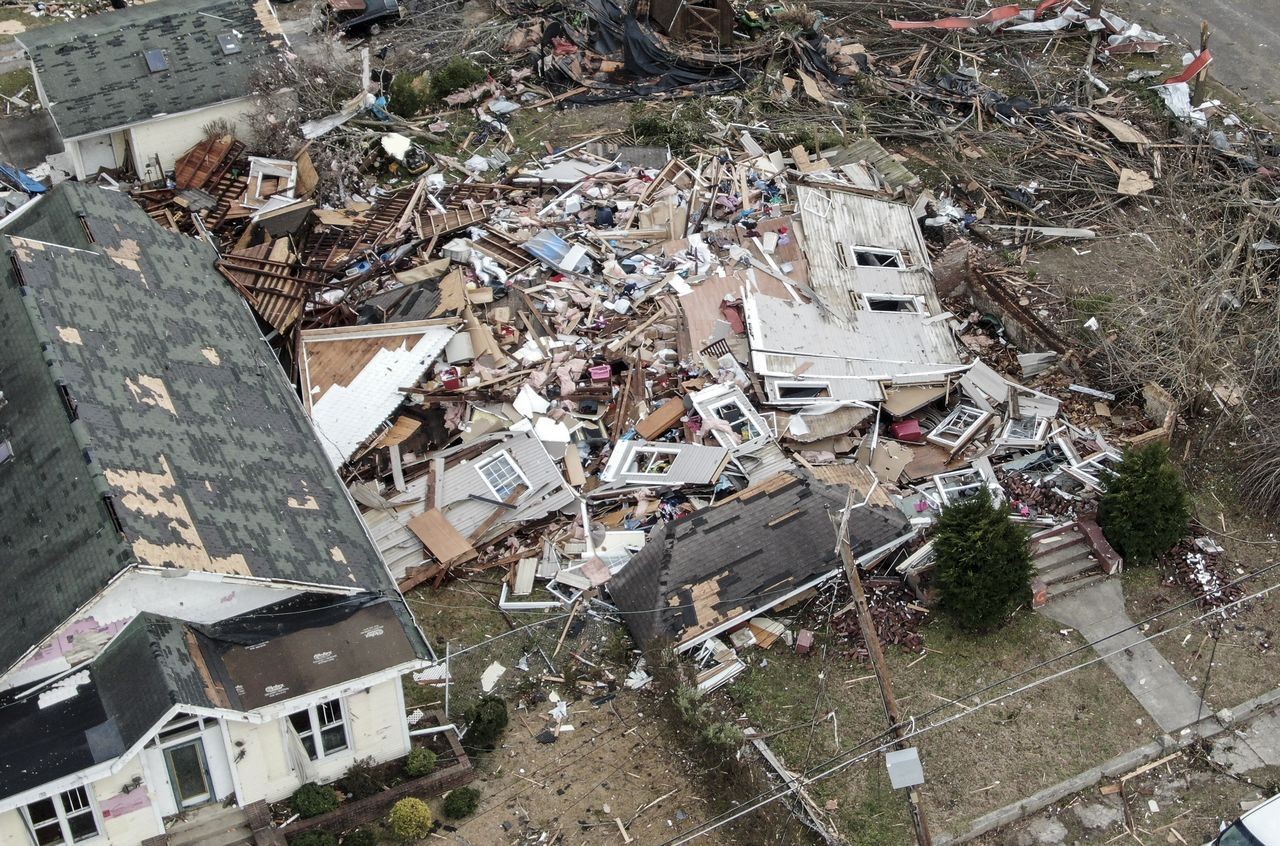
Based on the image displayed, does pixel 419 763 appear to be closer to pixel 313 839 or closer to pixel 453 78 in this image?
pixel 313 839

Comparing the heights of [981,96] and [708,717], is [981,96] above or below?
above

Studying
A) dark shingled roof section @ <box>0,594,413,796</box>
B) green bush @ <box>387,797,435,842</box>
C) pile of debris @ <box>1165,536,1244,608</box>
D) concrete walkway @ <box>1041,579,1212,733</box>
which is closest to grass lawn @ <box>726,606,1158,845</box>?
concrete walkway @ <box>1041,579,1212,733</box>

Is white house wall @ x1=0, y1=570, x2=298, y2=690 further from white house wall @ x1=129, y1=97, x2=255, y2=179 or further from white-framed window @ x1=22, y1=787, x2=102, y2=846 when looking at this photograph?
white house wall @ x1=129, y1=97, x2=255, y2=179

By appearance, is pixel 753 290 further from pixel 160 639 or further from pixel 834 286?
pixel 160 639

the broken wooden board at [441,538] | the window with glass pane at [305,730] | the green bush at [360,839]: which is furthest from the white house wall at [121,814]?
the broken wooden board at [441,538]

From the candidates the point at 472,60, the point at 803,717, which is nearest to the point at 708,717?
the point at 803,717

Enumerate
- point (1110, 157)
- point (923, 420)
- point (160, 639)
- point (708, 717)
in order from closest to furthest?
point (160, 639) < point (708, 717) < point (923, 420) < point (1110, 157)
